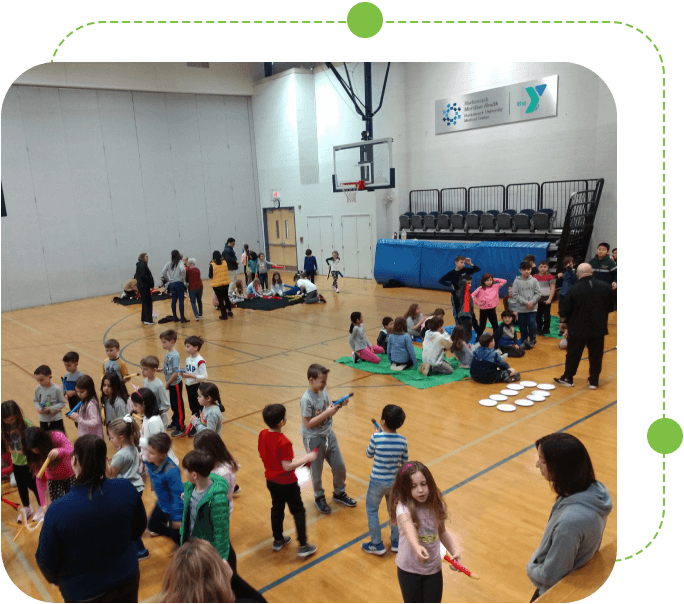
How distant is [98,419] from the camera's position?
5508 mm

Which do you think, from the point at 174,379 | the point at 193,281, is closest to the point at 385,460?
the point at 174,379

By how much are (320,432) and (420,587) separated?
2.04 meters

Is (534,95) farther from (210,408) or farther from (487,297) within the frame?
(210,408)

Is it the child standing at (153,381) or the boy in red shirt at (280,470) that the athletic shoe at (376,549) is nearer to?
the boy in red shirt at (280,470)

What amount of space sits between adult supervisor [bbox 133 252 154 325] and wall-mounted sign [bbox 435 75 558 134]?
10.4 metres

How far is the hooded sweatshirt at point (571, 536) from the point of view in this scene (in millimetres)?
2457

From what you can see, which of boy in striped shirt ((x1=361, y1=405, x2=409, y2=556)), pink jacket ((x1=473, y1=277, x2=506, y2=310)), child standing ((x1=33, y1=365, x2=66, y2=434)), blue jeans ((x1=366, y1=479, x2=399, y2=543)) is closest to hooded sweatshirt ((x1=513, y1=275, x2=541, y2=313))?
pink jacket ((x1=473, y1=277, x2=506, y2=310))

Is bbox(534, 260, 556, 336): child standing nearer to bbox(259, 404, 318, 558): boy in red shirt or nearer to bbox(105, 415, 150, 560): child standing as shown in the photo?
bbox(259, 404, 318, 558): boy in red shirt

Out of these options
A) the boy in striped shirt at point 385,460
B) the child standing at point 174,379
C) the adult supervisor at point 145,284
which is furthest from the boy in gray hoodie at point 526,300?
the adult supervisor at point 145,284

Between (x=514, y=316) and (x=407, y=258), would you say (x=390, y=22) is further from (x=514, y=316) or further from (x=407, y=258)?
(x=407, y=258)

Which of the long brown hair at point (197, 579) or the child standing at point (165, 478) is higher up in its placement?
the long brown hair at point (197, 579)

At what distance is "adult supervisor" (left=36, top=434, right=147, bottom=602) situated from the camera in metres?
2.41

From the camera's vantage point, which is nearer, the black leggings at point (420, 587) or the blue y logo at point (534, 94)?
the black leggings at point (420, 587)

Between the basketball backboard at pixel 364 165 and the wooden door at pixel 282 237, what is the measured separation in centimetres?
430
